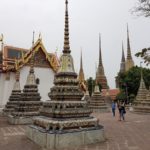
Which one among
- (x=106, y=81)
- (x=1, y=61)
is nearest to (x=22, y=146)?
(x=1, y=61)

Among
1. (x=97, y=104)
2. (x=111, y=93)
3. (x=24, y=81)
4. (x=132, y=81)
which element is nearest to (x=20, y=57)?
(x=24, y=81)

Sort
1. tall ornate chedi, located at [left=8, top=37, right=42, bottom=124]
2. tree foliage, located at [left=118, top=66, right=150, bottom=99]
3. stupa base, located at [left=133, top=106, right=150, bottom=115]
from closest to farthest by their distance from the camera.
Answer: tall ornate chedi, located at [left=8, top=37, right=42, bottom=124] < stupa base, located at [left=133, top=106, right=150, bottom=115] < tree foliage, located at [left=118, top=66, right=150, bottom=99]

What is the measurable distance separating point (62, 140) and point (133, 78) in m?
42.1

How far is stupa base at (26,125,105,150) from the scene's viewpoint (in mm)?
9242

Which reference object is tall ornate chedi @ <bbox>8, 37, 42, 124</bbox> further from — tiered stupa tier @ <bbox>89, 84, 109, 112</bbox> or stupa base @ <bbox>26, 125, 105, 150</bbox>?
tiered stupa tier @ <bbox>89, 84, 109, 112</bbox>

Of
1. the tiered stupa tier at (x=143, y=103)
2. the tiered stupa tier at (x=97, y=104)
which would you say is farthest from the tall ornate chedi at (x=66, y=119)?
the tiered stupa tier at (x=143, y=103)

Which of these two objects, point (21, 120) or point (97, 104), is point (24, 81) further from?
point (21, 120)

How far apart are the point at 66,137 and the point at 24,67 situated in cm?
1956

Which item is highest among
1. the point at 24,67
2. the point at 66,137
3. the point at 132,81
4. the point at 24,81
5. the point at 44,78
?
the point at 24,67

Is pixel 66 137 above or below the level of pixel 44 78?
below

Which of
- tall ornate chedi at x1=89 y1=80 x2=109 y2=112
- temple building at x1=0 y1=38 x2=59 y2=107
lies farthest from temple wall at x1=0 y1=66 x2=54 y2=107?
tall ornate chedi at x1=89 y1=80 x2=109 y2=112

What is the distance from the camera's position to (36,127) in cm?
1075

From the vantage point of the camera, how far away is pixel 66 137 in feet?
30.8

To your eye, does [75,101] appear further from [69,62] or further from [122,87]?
[122,87]
